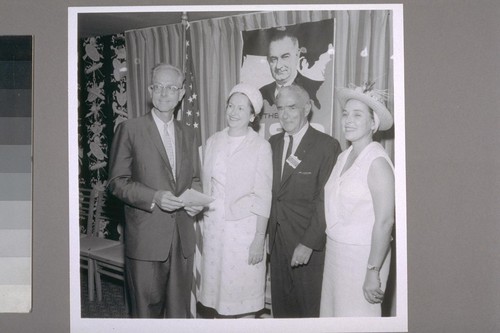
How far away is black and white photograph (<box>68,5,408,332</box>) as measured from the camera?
2.52 metres

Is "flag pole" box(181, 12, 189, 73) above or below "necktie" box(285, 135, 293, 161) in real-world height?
above

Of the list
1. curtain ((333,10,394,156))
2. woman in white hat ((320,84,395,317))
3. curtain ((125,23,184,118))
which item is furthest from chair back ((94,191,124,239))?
curtain ((333,10,394,156))

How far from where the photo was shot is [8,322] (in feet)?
8.47

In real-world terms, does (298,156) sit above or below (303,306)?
above

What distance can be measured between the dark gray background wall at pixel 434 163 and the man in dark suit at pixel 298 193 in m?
0.43

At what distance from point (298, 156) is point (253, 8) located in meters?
0.71

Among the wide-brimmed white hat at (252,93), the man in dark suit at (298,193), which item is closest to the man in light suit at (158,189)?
the wide-brimmed white hat at (252,93)

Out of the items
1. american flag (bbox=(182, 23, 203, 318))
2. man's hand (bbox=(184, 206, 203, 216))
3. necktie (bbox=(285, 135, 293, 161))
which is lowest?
man's hand (bbox=(184, 206, 203, 216))

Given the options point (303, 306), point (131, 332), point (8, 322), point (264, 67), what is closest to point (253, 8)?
point (264, 67)

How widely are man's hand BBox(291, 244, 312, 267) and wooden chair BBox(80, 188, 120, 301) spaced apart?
2.67ft

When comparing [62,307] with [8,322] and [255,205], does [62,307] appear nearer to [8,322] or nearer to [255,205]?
[8,322]

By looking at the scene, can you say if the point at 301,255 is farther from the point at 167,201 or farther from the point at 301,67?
the point at 301,67

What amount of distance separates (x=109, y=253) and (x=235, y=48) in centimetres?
109

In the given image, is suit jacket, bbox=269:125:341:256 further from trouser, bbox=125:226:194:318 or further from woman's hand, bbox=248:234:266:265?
trouser, bbox=125:226:194:318
